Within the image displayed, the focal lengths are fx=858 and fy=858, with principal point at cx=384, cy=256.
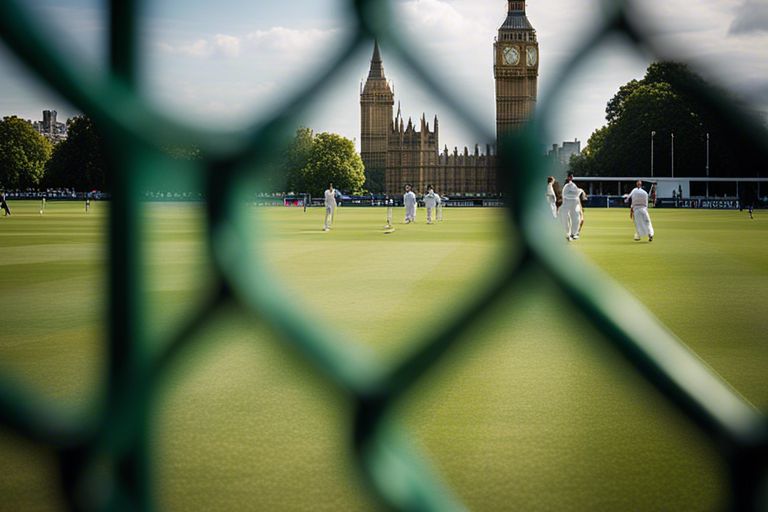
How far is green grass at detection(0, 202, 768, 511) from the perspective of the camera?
1214 millimetres

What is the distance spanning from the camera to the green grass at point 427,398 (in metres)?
1.21

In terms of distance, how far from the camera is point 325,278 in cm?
1117

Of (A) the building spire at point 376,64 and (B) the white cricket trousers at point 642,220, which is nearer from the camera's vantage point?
(A) the building spire at point 376,64

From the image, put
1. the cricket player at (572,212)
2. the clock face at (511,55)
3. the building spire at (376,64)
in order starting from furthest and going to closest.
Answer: the cricket player at (572,212)
the clock face at (511,55)
the building spire at (376,64)

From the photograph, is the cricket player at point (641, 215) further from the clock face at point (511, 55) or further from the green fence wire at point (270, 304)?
the green fence wire at point (270, 304)

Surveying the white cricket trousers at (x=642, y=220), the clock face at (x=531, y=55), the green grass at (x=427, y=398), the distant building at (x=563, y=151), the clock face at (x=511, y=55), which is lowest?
the green grass at (x=427, y=398)

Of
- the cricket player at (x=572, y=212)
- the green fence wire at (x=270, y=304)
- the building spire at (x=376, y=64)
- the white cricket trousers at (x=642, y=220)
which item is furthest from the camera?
the cricket player at (x=572, y=212)

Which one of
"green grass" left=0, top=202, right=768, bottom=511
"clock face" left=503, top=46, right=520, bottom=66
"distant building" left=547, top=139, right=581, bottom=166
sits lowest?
"green grass" left=0, top=202, right=768, bottom=511

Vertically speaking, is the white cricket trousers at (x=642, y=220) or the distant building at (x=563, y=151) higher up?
the distant building at (x=563, y=151)

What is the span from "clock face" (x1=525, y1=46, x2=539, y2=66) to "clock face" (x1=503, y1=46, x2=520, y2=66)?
2.4 inches

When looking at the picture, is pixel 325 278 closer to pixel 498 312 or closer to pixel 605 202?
pixel 498 312

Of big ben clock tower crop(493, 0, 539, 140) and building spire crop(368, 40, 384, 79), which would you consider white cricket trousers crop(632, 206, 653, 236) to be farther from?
building spire crop(368, 40, 384, 79)

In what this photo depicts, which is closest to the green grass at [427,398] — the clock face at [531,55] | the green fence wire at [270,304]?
the green fence wire at [270,304]

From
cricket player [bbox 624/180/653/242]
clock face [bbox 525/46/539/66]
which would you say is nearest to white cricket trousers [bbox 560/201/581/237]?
cricket player [bbox 624/180/653/242]
